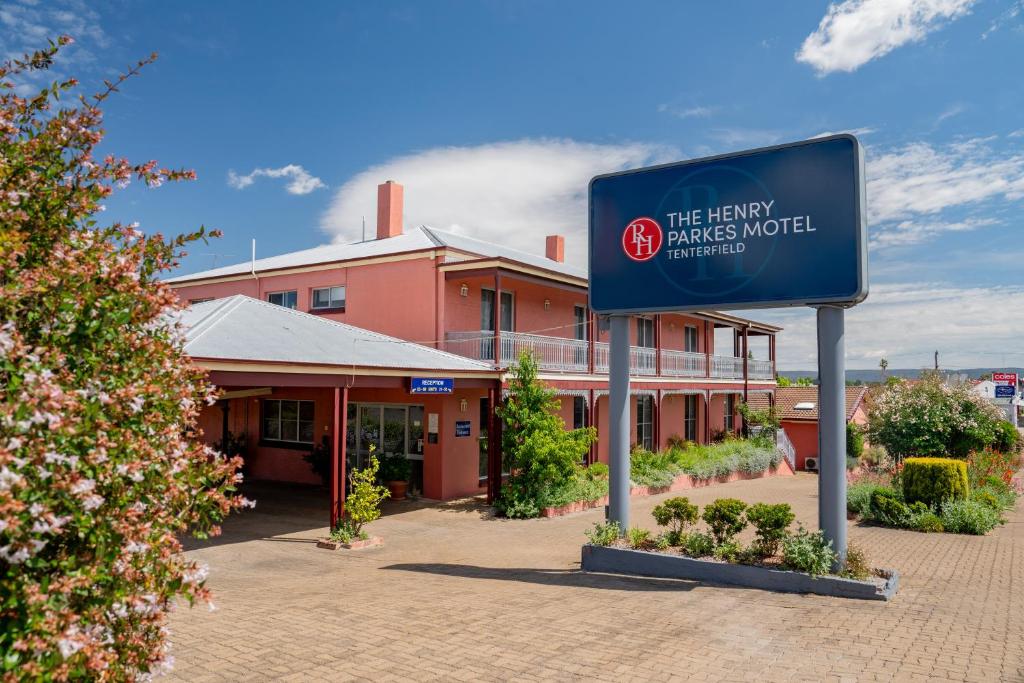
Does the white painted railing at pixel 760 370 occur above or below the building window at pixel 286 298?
below

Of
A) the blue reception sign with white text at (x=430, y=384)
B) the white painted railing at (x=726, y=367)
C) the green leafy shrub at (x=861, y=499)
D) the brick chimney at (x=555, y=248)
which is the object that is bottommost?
the green leafy shrub at (x=861, y=499)

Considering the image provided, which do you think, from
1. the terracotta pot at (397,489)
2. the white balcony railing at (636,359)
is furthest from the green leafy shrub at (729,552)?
the white balcony railing at (636,359)

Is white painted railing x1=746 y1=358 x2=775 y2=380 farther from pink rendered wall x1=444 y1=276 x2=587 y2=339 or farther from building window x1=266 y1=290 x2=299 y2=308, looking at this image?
building window x1=266 y1=290 x2=299 y2=308

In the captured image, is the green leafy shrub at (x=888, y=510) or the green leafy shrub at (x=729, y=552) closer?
the green leafy shrub at (x=729, y=552)

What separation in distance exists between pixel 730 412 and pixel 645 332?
778 centimetres

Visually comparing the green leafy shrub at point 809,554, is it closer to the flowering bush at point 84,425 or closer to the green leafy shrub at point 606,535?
the green leafy shrub at point 606,535

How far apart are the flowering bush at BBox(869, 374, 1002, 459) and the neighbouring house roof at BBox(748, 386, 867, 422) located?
6970 millimetres

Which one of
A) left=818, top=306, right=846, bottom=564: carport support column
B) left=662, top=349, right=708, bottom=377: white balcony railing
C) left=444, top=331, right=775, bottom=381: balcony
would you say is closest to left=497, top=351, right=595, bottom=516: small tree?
left=444, top=331, right=775, bottom=381: balcony

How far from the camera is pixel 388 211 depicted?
80.2ft

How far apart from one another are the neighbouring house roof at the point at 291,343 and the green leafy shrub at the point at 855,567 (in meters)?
8.20

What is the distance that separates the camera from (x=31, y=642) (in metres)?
2.57

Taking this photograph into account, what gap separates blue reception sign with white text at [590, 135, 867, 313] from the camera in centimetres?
946

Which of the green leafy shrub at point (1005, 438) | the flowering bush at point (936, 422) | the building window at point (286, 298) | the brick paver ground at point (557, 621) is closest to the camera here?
the brick paver ground at point (557, 621)

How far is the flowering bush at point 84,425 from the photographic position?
262cm
